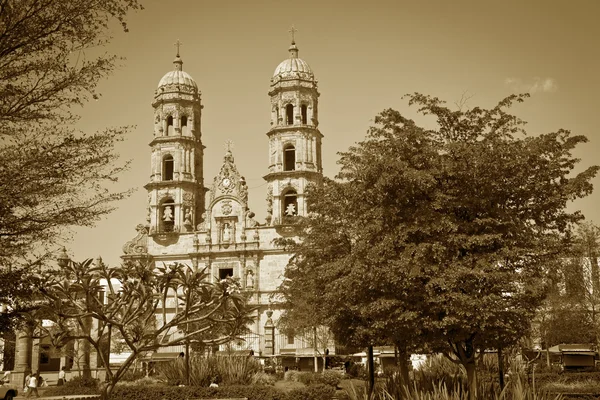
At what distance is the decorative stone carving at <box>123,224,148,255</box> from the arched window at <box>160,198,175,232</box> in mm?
1409

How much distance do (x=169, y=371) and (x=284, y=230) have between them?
89.3 feet

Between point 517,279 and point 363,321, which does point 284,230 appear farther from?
point 517,279

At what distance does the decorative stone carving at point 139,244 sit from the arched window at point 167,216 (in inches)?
55.5

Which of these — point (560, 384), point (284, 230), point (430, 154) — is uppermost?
point (284, 230)

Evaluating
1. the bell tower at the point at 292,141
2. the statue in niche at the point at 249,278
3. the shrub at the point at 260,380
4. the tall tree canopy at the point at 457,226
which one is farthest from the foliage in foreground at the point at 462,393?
the statue in niche at the point at 249,278

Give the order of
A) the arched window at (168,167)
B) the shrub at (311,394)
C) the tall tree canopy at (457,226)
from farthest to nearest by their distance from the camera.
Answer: the arched window at (168,167) < the shrub at (311,394) < the tall tree canopy at (457,226)

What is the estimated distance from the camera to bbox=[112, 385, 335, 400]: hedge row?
20891 millimetres

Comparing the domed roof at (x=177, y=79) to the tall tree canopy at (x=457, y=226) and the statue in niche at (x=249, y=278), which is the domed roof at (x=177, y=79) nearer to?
the statue in niche at (x=249, y=278)

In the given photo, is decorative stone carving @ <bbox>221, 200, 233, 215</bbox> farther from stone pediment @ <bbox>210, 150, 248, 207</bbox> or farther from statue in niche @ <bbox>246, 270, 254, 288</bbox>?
statue in niche @ <bbox>246, 270, 254, 288</bbox>

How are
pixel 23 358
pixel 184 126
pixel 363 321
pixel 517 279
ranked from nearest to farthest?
pixel 517 279
pixel 363 321
pixel 23 358
pixel 184 126

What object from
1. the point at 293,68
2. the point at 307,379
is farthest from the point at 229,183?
the point at 307,379

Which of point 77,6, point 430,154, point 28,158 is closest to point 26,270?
point 28,158

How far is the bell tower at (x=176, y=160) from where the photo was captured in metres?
54.7

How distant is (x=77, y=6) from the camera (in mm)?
11211
